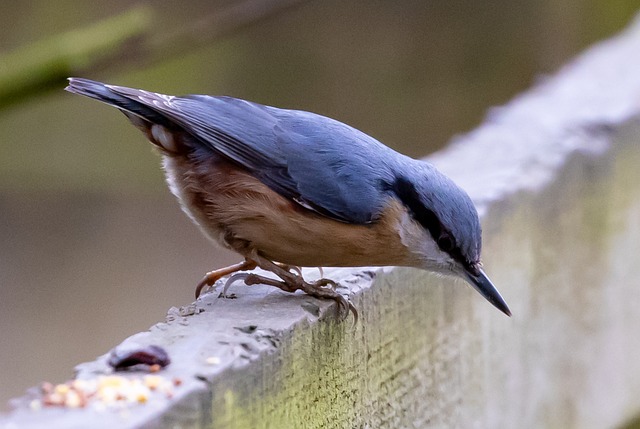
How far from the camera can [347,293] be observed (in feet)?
7.23

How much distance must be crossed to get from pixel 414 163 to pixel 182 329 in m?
0.90

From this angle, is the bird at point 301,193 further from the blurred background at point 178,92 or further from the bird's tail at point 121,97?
the blurred background at point 178,92

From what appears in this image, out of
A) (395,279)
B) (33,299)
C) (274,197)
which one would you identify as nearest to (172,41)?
(274,197)

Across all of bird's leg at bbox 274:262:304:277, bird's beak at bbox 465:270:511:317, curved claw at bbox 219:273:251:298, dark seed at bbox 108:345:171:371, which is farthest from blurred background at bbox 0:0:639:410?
dark seed at bbox 108:345:171:371

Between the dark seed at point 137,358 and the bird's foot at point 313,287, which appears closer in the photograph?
the dark seed at point 137,358

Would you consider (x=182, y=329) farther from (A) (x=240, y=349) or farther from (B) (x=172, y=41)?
(B) (x=172, y=41)

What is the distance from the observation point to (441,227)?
2.54 m

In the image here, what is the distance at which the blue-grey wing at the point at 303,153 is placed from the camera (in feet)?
8.11

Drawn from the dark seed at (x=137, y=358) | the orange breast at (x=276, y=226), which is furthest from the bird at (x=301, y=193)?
the dark seed at (x=137, y=358)

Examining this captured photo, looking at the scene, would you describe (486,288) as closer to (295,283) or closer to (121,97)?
(295,283)

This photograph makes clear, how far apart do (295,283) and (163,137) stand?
0.56 metres

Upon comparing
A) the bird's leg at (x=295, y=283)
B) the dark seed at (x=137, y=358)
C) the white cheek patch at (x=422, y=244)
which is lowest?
the dark seed at (x=137, y=358)

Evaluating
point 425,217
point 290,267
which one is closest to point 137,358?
point 290,267

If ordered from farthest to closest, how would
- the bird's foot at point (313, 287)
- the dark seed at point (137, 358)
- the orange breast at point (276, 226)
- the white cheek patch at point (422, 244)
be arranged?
the white cheek patch at point (422, 244) < the orange breast at point (276, 226) < the bird's foot at point (313, 287) < the dark seed at point (137, 358)
